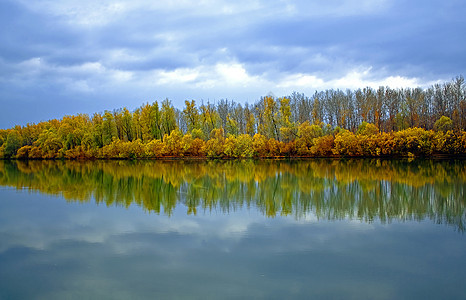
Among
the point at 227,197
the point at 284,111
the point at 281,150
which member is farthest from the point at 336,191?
the point at 284,111

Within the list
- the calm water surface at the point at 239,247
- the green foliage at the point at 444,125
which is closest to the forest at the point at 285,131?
the green foliage at the point at 444,125

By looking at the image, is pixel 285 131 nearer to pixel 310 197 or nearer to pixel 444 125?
pixel 444 125

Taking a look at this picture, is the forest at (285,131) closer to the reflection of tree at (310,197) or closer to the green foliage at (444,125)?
the green foliage at (444,125)

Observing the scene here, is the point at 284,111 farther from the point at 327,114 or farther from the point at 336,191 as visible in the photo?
the point at 336,191

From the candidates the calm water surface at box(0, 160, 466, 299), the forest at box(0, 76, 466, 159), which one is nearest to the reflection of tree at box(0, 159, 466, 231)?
the calm water surface at box(0, 160, 466, 299)

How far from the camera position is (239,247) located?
894cm

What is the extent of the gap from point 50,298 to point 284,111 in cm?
5263

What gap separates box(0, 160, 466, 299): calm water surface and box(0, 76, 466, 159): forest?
3314 centimetres

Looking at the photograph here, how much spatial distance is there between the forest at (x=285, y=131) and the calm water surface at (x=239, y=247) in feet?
109

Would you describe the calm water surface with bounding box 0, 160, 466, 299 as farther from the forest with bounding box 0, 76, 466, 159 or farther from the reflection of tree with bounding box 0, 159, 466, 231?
the forest with bounding box 0, 76, 466, 159

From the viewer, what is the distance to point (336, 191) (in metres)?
17.5

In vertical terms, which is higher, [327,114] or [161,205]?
[327,114]

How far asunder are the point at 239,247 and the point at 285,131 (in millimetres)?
46880

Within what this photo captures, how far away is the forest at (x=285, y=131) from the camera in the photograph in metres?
48.2
